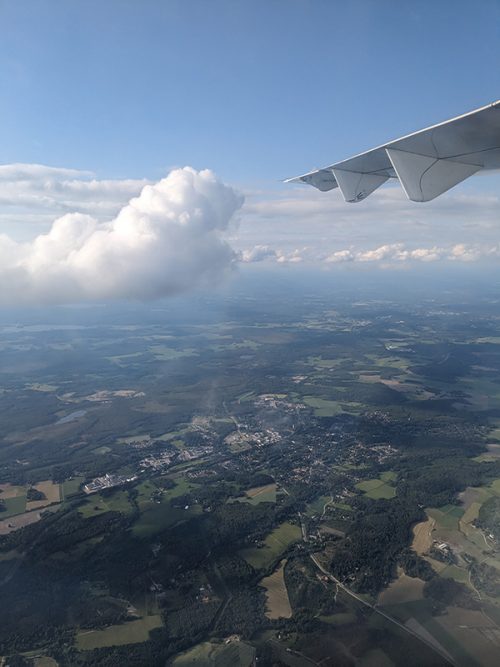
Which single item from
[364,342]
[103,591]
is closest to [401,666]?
[103,591]

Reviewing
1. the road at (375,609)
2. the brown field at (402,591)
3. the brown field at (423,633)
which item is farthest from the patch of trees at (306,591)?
the brown field at (423,633)

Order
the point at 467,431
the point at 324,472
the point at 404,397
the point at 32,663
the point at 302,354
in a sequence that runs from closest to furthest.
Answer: the point at 32,663 → the point at 324,472 → the point at 467,431 → the point at 404,397 → the point at 302,354

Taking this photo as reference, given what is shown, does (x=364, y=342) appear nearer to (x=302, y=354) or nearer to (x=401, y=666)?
(x=302, y=354)

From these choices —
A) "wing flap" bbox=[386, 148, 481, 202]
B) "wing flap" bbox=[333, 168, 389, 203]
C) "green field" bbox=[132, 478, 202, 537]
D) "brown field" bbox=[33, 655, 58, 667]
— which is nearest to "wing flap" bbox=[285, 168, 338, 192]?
"wing flap" bbox=[333, 168, 389, 203]

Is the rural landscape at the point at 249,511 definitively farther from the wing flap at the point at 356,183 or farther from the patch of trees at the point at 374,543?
the wing flap at the point at 356,183

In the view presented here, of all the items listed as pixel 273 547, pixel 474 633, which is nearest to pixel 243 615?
pixel 273 547

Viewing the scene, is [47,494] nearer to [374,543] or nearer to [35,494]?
[35,494]
